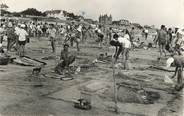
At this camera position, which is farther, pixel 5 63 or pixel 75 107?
pixel 5 63

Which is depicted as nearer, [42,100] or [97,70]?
[42,100]

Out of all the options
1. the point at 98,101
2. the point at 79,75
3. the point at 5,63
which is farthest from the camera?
the point at 5,63

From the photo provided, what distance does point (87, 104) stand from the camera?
853 centimetres

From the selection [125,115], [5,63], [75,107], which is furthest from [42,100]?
[5,63]

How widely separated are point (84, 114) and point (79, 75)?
4.87 metres

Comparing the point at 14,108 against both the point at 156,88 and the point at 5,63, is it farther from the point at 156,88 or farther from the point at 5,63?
the point at 5,63

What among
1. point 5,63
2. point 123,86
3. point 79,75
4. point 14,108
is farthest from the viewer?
point 5,63

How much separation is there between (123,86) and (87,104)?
266 centimetres

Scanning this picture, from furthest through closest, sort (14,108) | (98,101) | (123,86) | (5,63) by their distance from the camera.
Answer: (5,63) → (123,86) → (98,101) → (14,108)

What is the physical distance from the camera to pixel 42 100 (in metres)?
9.00

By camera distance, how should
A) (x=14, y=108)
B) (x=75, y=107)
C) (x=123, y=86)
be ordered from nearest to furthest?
(x=14, y=108) < (x=75, y=107) < (x=123, y=86)

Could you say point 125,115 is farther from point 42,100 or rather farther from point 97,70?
point 97,70

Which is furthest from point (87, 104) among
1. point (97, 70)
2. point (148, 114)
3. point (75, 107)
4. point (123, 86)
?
point (97, 70)

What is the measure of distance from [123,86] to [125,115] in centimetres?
271
